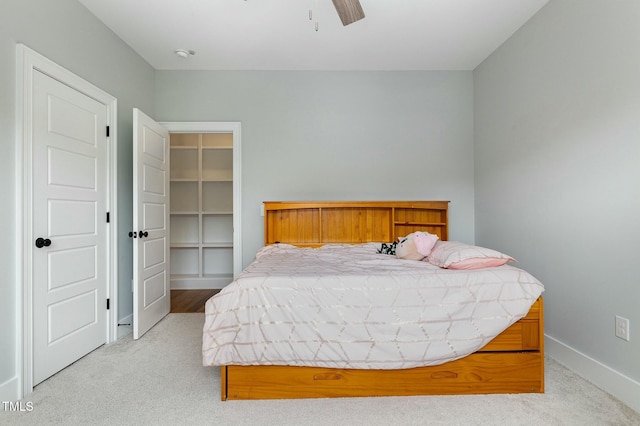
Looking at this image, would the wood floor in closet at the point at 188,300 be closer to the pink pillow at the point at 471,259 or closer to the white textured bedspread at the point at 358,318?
the white textured bedspread at the point at 358,318

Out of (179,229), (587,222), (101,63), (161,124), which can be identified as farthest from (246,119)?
(587,222)

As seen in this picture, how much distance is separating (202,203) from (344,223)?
2.44 m

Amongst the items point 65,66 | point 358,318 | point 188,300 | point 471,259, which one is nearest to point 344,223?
point 471,259

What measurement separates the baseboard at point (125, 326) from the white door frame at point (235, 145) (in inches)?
41.8

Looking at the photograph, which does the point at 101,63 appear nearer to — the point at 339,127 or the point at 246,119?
the point at 246,119

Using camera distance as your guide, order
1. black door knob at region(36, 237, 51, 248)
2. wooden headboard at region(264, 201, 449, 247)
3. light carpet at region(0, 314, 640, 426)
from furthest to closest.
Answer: wooden headboard at region(264, 201, 449, 247) → black door knob at region(36, 237, 51, 248) → light carpet at region(0, 314, 640, 426)

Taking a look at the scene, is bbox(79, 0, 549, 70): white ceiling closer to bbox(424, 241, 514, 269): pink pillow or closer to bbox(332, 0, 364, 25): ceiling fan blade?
bbox(332, 0, 364, 25): ceiling fan blade

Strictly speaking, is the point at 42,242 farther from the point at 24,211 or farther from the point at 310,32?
the point at 310,32

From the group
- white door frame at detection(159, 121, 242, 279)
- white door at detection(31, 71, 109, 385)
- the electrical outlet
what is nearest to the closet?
white door frame at detection(159, 121, 242, 279)

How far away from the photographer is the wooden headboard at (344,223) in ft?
11.0

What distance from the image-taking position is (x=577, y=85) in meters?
2.11

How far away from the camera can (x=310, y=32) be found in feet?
8.94

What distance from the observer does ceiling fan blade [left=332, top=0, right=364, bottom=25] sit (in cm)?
175

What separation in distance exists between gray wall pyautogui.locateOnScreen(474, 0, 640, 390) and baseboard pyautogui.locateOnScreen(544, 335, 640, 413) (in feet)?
0.13
